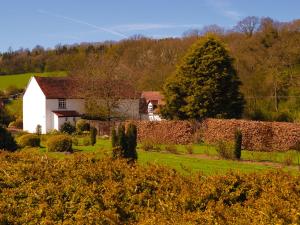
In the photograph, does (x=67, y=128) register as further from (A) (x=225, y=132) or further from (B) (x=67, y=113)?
(A) (x=225, y=132)

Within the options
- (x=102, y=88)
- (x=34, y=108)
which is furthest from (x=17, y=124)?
(x=102, y=88)

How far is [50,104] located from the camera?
4962cm

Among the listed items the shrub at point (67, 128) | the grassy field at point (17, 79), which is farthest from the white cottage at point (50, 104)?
the grassy field at point (17, 79)

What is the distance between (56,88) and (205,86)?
1979 cm

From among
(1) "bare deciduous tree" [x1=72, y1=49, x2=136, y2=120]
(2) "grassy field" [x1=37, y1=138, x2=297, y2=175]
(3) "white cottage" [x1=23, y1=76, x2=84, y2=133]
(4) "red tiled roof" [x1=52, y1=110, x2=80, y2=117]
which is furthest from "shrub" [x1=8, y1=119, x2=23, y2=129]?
(2) "grassy field" [x1=37, y1=138, x2=297, y2=175]

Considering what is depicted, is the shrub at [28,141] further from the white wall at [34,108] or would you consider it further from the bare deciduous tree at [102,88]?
the white wall at [34,108]

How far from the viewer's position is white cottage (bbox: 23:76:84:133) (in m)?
49.1

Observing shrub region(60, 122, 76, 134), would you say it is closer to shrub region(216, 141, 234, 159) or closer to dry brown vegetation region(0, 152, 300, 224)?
shrub region(216, 141, 234, 159)

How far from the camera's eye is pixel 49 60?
9338 cm

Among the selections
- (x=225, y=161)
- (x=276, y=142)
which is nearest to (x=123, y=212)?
(x=225, y=161)

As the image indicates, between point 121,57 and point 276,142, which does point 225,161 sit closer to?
point 276,142

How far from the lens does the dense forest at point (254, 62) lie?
4978cm

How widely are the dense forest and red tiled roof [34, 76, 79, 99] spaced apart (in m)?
7.39

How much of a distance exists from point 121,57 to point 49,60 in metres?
21.7
